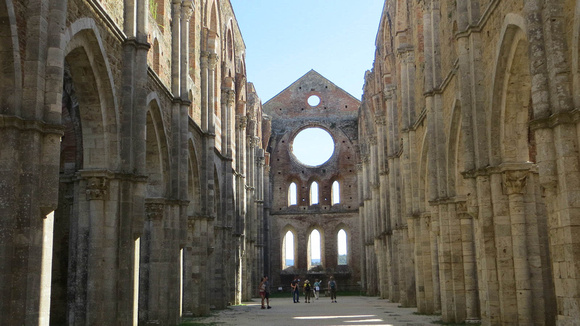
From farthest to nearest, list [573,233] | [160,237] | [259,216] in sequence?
[259,216]
[160,237]
[573,233]

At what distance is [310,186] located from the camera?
2014 inches

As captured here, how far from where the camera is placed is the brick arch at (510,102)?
12789 millimetres

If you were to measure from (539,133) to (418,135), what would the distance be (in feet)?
44.0

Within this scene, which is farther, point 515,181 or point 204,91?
point 204,91

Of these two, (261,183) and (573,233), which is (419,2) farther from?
(261,183)

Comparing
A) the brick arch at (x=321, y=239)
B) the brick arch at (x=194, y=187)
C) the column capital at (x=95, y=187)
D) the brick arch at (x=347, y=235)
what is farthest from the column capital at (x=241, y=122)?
the column capital at (x=95, y=187)

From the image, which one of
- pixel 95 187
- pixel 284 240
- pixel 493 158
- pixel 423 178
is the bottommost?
pixel 95 187

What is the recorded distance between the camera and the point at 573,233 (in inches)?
366

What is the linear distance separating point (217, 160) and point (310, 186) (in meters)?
23.0

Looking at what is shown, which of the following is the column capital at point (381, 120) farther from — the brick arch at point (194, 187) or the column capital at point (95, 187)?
the column capital at point (95, 187)

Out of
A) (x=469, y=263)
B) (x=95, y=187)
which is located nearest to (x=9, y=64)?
(x=95, y=187)

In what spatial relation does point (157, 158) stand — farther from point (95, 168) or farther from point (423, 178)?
point (423, 178)

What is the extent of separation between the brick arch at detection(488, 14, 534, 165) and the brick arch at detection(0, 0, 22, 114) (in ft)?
29.0

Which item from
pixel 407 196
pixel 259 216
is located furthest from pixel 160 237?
pixel 259 216
